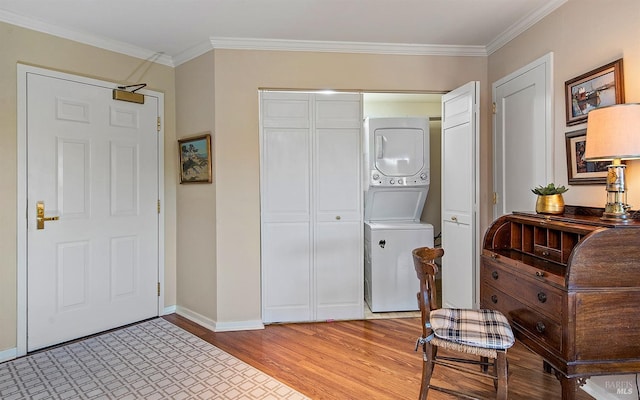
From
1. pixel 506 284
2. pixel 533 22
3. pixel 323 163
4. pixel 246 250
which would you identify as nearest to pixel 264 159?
pixel 323 163

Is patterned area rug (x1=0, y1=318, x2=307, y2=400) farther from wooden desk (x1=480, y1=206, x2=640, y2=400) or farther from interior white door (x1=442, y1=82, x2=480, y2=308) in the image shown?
interior white door (x1=442, y1=82, x2=480, y2=308)

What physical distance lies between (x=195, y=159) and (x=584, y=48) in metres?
3.03

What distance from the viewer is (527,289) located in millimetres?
1757

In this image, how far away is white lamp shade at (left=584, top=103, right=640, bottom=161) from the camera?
4.85 ft

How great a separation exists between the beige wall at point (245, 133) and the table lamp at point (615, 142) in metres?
1.52

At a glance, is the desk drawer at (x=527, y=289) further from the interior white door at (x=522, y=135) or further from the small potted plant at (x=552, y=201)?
the interior white door at (x=522, y=135)

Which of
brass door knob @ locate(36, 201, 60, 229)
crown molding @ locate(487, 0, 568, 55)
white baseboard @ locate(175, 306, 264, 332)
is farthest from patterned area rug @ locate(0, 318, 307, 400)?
crown molding @ locate(487, 0, 568, 55)

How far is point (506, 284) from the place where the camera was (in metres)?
1.96

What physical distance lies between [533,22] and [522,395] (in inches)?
99.8

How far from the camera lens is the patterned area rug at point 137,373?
2098 millimetres

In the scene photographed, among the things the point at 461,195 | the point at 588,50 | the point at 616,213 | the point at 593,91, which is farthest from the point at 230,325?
the point at 588,50

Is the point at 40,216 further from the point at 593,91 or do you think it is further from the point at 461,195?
the point at 593,91

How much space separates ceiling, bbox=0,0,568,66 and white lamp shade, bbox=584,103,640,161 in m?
1.22

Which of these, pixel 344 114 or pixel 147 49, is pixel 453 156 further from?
pixel 147 49
